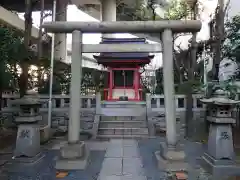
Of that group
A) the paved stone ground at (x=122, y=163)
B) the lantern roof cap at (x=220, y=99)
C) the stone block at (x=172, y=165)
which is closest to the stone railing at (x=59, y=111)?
the paved stone ground at (x=122, y=163)

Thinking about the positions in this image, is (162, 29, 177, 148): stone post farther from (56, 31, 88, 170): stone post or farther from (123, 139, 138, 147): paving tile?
(123, 139, 138, 147): paving tile

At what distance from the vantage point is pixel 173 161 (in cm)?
590

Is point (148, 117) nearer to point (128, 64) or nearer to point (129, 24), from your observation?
point (129, 24)

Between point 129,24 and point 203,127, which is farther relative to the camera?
point 203,127

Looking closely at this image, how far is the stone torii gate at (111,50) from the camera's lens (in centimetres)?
623

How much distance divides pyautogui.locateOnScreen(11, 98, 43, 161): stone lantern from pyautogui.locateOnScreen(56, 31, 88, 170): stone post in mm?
690

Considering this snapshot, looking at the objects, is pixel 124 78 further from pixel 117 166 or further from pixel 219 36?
pixel 117 166

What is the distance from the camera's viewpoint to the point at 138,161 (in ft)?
21.8

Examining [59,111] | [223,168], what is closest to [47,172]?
[223,168]

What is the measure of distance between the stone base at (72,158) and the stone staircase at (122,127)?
151 inches

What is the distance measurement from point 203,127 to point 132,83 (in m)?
7.38

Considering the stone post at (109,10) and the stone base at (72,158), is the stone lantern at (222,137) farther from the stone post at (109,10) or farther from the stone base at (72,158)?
the stone post at (109,10)

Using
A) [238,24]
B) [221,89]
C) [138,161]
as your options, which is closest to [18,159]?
[138,161]

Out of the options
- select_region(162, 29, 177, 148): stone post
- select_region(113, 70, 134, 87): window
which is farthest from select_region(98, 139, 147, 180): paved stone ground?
select_region(113, 70, 134, 87): window
